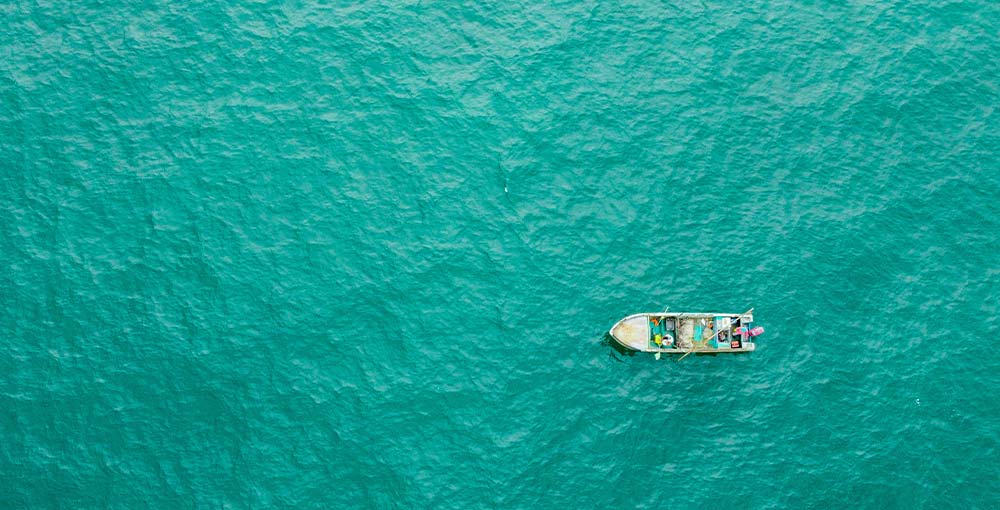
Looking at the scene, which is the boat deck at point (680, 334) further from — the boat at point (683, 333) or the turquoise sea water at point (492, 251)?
the turquoise sea water at point (492, 251)

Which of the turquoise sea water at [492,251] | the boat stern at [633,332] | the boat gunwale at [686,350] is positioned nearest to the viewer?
the turquoise sea water at [492,251]

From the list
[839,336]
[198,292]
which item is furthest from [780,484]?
[198,292]

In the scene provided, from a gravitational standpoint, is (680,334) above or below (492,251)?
below

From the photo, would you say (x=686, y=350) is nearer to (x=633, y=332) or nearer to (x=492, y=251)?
(x=633, y=332)

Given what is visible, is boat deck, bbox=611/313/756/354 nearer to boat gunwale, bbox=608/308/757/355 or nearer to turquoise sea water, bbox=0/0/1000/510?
boat gunwale, bbox=608/308/757/355

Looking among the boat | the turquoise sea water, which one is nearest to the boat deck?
the boat

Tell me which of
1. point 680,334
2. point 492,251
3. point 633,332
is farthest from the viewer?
point 492,251

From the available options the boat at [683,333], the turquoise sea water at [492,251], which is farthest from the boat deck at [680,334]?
the turquoise sea water at [492,251]

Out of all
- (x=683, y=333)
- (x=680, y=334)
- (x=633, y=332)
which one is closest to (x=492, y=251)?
(x=633, y=332)
